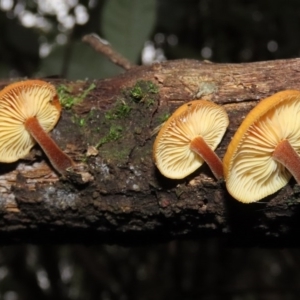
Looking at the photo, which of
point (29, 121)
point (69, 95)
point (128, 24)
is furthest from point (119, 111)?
point (128, 24)

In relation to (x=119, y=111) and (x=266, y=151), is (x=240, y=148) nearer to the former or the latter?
(x=266, y=151)

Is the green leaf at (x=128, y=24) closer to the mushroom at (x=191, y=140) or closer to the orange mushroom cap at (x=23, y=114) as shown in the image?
the orange mushroom cap at (x=23, y=114)

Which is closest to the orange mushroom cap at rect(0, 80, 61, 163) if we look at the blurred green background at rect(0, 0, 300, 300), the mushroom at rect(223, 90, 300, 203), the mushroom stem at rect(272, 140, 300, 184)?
the blurred green background at rect(0, 0, 300, 300)

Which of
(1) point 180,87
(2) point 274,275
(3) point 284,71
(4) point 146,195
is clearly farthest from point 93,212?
(2) point 274,275

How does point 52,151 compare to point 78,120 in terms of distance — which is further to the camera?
point 78,120

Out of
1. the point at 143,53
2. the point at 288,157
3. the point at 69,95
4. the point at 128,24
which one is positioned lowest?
the point at 288,157

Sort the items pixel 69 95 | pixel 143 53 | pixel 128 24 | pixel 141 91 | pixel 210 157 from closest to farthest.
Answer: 1. pixel 210 157
2. pixel 141 91
3. pixel 69 95
4. pixel 128 24
5. pixel 143 53
